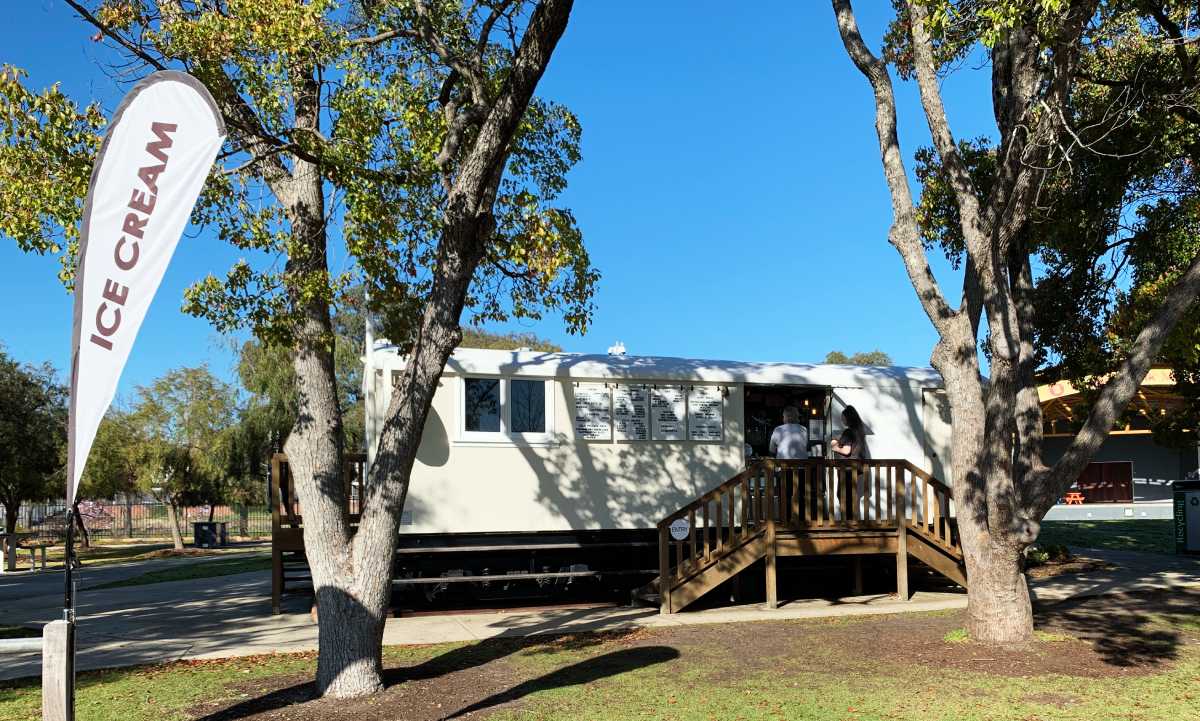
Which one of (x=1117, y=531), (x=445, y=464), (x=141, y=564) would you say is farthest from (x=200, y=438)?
(x=1117, y=531)

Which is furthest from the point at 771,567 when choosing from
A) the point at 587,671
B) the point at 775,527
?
the point at 587,671

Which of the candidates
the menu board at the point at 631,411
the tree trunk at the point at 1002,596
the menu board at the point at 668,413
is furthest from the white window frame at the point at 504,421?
the tree trunk at the point at 1002,596

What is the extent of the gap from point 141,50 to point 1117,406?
8.57 m

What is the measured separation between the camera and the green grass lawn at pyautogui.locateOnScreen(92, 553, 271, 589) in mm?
17875

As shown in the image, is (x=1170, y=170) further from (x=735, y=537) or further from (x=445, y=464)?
(x=445, y=464)

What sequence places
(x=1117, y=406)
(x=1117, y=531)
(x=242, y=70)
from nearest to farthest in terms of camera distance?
1. (x=242, y=70)
2. (x=1117, y=406)
3. (x=1117, y=531)

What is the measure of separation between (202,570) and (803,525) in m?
13.4

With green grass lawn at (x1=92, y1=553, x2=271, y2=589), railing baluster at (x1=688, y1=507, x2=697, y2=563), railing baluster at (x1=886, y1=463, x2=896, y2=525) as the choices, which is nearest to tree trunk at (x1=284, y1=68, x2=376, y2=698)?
railing baluster at (x1=688, y1=507, x2=697, y2=563)

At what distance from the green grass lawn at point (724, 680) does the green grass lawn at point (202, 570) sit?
1017cm

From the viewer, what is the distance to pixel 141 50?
25.0 ft

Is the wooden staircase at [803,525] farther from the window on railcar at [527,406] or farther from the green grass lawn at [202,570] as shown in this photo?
the green grass lawn at [202,570]

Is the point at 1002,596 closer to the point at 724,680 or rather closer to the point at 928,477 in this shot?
the point at 724,680

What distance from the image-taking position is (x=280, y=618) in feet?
38.5

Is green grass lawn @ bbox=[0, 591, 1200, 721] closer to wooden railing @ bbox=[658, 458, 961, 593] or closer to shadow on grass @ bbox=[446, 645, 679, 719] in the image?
shadow on grass @ bbox=[446, 645, 679, 719]
